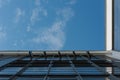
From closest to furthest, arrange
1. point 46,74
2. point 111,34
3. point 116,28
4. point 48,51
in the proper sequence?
point 46,74 < point 116,28 < point 111,34 < point 48,51

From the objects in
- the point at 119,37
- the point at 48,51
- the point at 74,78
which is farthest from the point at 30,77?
the point at 48,51

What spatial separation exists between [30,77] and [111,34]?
12.9m

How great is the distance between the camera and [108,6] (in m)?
27.9

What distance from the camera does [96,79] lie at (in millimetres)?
13617

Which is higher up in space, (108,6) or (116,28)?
(108,6)

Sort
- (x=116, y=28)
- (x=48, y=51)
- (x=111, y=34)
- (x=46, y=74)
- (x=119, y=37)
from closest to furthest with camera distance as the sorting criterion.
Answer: (x=46, y=74), (x=119, y=37), (x=116, y=28), (x=111, y=34), (x=48, y=51)

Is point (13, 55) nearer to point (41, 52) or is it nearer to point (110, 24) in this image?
point (41, 52)

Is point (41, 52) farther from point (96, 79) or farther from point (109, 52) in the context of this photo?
point (96, 79)

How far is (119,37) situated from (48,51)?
732 cm

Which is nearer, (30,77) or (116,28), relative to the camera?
(30,77)

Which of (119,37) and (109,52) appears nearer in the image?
(119,37)

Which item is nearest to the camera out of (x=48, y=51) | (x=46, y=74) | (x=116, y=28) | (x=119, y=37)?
(x=46, y=74)

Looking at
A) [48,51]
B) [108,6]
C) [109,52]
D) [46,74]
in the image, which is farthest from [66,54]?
[46,74]

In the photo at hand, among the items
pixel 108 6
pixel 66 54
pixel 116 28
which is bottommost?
pixel 66 54
